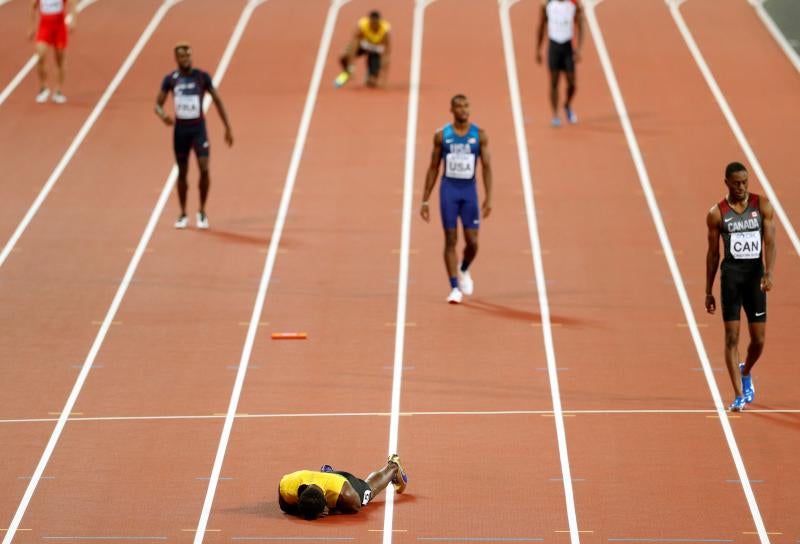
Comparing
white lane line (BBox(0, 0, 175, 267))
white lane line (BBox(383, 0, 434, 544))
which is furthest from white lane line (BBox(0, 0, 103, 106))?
white lane line (BBox(383, 0, 434, 544))

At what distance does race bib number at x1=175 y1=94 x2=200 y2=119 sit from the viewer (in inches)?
562

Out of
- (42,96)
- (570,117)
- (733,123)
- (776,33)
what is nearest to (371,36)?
(570,117)

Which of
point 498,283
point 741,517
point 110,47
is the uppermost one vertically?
point 741,517

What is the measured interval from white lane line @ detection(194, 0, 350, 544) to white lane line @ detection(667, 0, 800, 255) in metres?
4.90

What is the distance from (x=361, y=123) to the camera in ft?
59.3

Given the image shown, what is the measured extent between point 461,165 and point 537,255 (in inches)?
72.5

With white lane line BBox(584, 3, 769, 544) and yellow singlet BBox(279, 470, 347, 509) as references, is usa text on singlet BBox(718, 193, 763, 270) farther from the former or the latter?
yellow singlet BBox(279, 470, 347, 509)

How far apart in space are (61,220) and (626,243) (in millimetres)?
5590

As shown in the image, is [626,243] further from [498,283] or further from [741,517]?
[741,517]

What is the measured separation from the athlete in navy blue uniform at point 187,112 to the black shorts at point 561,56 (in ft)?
15.6

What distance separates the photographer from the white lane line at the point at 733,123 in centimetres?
1457

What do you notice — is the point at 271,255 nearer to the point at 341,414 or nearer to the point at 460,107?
the point at 460,107

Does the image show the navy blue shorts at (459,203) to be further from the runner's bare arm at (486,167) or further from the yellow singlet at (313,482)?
the yellow singlet at (313,482)

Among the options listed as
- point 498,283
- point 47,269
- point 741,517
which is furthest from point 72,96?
point 741,517
